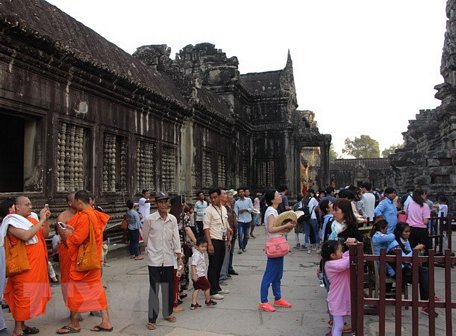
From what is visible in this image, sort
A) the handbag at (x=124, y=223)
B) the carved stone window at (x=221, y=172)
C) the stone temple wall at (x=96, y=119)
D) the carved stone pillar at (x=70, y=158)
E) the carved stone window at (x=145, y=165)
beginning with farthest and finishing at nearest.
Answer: the carved stone window at (x=221, y=172), the carved stone window at (x=145, y=165), the handbag at (x=124, y=223), the carved stone pillar at (x=70, y=158), the stone temple wall at (x=96, y=119)

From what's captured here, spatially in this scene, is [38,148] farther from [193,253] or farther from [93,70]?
[193,253]

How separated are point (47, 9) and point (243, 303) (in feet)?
21.5

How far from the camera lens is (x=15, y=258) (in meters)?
4.93

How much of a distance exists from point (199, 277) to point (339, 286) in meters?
2.22

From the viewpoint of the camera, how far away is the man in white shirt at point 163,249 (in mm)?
5535

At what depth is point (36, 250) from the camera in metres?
5.16

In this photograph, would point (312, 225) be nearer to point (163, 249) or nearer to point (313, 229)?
point (313, 229)

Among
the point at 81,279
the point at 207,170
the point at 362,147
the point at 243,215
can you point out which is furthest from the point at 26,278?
the point at 362,147

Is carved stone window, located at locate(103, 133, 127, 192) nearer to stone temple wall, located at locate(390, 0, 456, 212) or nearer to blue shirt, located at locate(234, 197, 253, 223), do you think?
blue shirt, located at locate(234, 197, 253, 223)

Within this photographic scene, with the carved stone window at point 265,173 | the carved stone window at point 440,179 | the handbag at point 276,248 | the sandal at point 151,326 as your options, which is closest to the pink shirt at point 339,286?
the handbag at point 276,248

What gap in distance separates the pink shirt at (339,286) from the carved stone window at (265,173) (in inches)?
702

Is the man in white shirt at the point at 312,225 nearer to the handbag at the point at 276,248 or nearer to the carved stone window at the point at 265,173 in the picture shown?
the handbag at the point at 276,248

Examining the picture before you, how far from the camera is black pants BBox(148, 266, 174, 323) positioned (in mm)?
5359

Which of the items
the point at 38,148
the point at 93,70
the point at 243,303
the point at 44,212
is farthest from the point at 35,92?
A: the point at 243,303
